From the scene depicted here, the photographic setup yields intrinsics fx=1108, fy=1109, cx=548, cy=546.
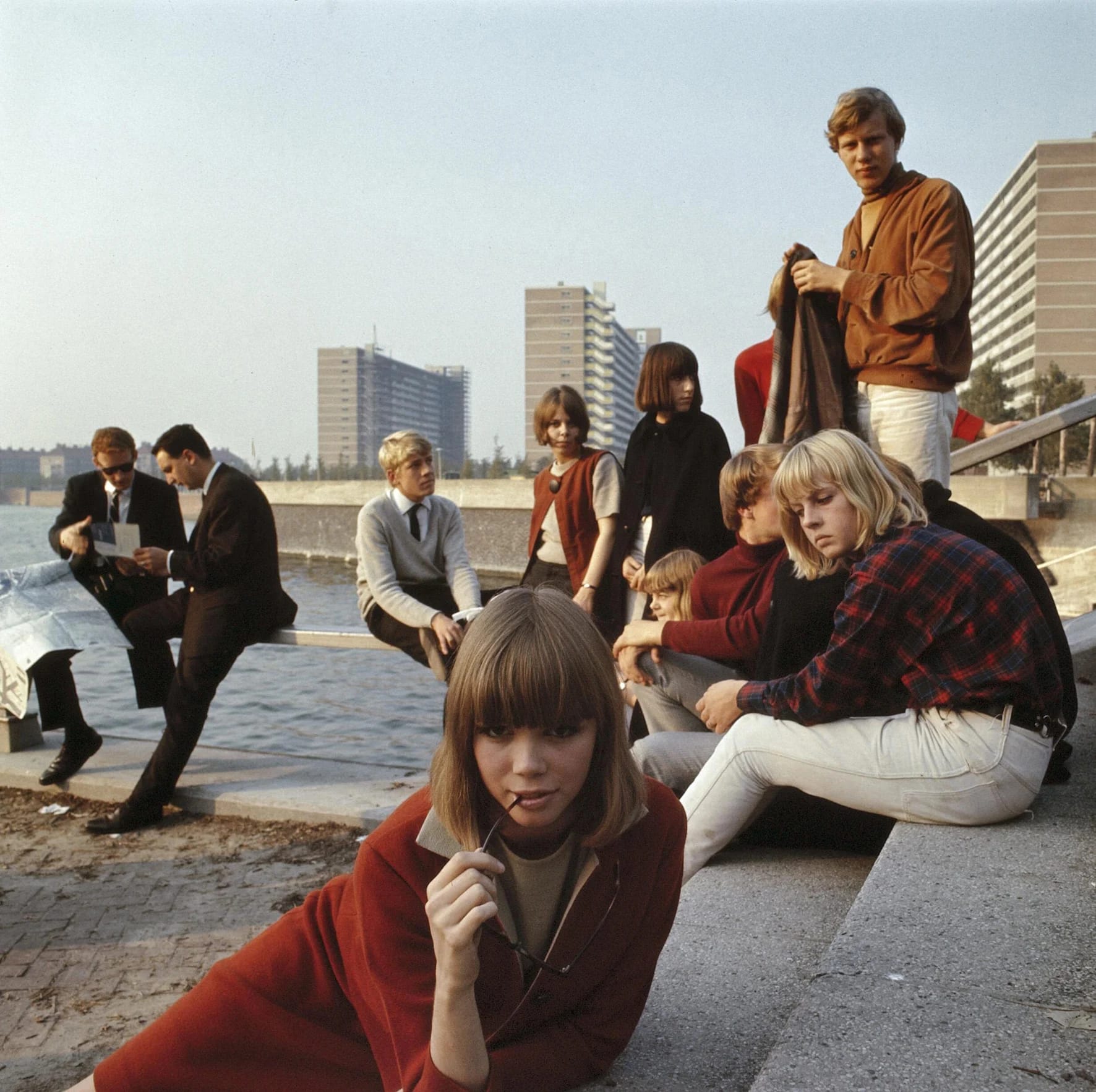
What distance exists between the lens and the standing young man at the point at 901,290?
3.84 metres

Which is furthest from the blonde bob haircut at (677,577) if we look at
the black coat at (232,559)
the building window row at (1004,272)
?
the building window row at (1004,272)

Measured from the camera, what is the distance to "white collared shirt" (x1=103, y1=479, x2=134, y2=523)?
6.41 metres

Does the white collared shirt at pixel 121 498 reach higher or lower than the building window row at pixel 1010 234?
lower

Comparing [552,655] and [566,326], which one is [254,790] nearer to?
[552,655]

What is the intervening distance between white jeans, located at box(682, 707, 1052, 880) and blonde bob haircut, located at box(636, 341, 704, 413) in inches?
85.7

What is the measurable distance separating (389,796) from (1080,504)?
17946 millimetres

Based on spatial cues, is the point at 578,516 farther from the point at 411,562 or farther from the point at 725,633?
the point at 725,633

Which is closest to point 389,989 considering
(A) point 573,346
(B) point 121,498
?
(B) point 121,498

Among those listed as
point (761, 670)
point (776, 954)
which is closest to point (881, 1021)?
point (776, 954)

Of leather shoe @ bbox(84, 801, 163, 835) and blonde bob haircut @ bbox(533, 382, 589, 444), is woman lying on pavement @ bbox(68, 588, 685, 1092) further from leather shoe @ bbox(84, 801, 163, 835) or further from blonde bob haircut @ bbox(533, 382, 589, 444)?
leather shoe @ bbox(84, 801, 163, 835)

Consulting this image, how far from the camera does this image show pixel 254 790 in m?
5.95

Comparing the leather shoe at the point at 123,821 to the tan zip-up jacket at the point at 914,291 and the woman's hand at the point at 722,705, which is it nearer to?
the woman's hand at the point at 722,705

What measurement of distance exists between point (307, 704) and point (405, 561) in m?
7.64

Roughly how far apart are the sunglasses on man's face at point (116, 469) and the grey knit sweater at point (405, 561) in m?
1.53
